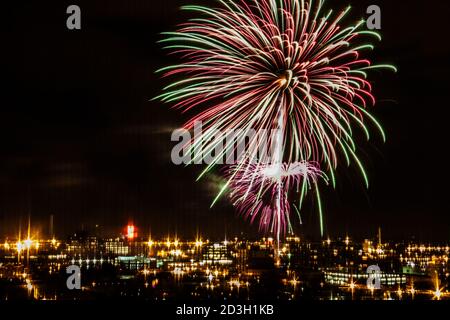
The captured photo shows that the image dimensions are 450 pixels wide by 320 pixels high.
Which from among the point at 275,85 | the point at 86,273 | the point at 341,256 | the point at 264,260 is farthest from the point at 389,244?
the point at 275,85

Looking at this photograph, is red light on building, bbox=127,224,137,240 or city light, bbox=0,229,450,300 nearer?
city light, bbox=0,229,450,300

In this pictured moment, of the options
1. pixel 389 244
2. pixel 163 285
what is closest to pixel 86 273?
pixel 163 285

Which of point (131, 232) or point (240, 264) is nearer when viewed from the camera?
point (240, 264)

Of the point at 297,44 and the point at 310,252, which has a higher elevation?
the point at 297,44

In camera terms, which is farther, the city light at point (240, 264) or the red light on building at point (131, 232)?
the red light on building at point (131, 232)
